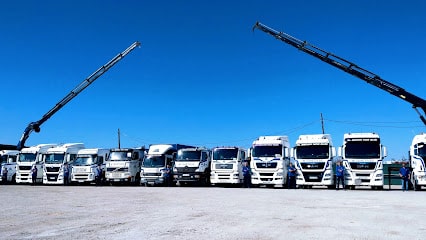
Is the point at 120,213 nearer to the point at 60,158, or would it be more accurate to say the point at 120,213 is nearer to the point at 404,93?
the point at 60,158

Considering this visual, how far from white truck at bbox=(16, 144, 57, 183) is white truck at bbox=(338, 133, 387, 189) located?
2075 cm

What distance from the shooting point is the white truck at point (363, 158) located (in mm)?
21297

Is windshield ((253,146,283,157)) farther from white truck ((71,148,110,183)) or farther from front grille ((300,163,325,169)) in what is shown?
white truck ((71,148,110,183))

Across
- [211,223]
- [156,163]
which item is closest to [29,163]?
[156,163]

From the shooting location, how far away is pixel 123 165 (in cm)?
2723

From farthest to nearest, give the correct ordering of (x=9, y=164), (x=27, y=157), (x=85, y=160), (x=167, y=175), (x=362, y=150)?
(x=9, y=164)
(x=27, y=157)
(x=85, y=160)
(x=167, y=175)
(x=362, y=150)

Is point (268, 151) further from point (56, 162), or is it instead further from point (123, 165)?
point (56, 162)

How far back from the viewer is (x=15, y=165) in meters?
31.0

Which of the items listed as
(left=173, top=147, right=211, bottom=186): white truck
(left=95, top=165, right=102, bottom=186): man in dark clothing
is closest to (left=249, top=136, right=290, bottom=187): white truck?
(left=173, top=147, right=211, bottom=186): white truck

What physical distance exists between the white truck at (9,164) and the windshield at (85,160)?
6.46 metres

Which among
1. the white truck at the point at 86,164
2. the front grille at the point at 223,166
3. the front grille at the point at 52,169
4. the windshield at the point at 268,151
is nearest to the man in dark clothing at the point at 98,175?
the white truck at the point at 86,164

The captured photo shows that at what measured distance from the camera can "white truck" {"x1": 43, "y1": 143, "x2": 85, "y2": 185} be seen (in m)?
27.8

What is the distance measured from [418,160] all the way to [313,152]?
543 centimetres

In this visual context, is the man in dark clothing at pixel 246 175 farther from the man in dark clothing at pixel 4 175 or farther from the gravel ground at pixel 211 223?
the man in dark clothing at pixel 4 175
